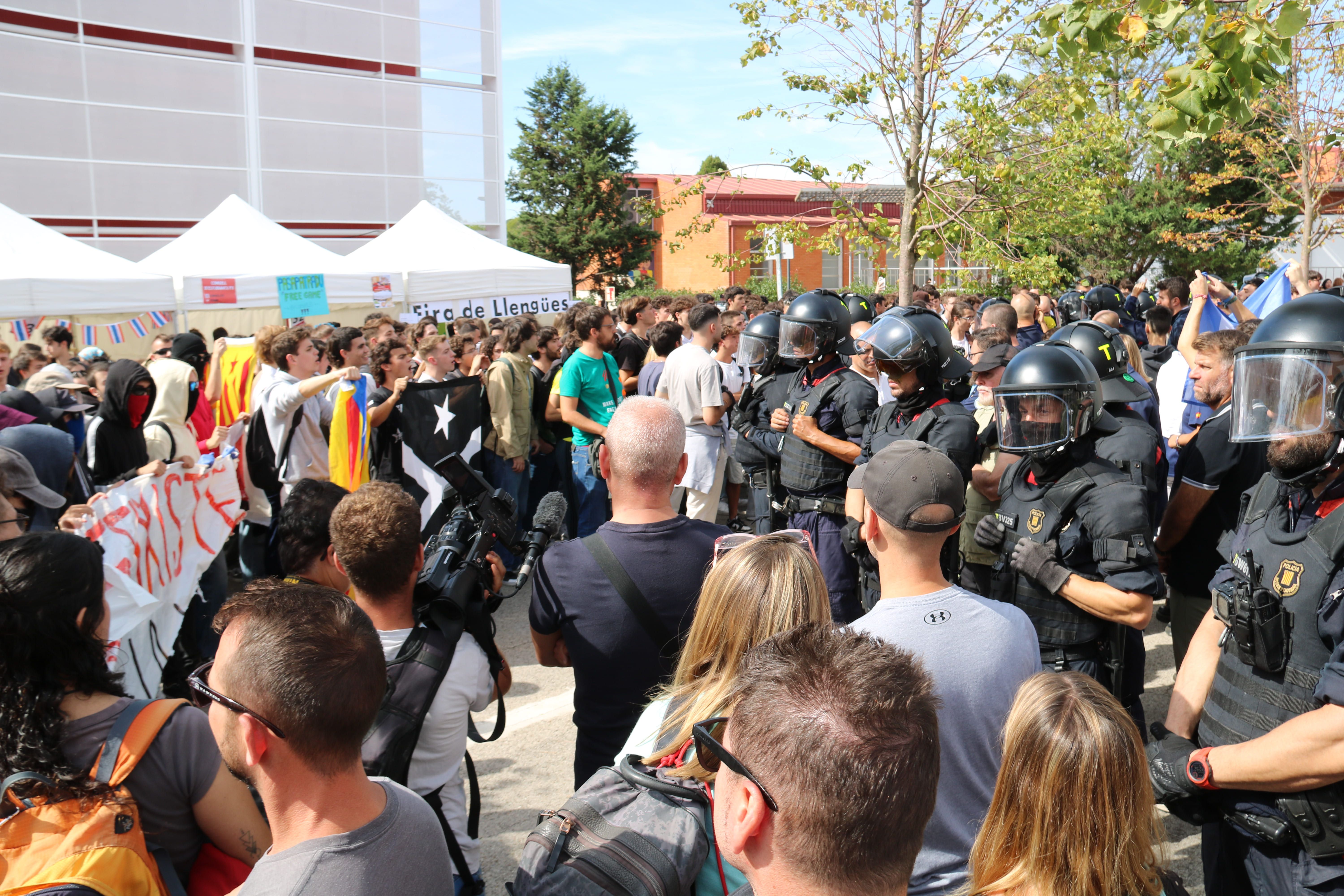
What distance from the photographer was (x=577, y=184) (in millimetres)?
44469

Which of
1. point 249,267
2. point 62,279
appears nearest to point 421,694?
point 62,279

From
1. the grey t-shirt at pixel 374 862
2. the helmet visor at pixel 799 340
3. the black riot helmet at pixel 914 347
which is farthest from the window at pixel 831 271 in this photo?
the grey t-shirt at pixel 374 862

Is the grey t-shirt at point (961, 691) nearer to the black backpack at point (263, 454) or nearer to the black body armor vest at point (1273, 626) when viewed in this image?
the black body armor vest at point (1273, 626)

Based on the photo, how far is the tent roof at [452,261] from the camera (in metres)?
15.4

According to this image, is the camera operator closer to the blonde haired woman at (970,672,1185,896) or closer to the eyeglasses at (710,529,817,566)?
the eyeglasses at (710,529,817,566)

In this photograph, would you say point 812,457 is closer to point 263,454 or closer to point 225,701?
point 263,454

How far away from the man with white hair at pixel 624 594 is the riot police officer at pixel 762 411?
11.4 feet

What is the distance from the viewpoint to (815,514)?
5492 mm

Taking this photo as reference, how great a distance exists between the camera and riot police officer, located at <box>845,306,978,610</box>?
4410 millimetres

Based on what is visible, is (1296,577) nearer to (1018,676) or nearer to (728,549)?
(1018,676)

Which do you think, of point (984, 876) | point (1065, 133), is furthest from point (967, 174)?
point (984, 876)

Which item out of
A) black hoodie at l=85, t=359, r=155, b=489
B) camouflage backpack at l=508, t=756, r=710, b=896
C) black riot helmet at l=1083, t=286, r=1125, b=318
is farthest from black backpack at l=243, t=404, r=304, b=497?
black riot helmet at l=1083, t=286, r=1125, b=318

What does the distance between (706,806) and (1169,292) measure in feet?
33.8

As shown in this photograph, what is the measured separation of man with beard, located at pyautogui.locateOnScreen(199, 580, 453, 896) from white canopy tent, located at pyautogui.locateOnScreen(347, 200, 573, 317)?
1396 cm
